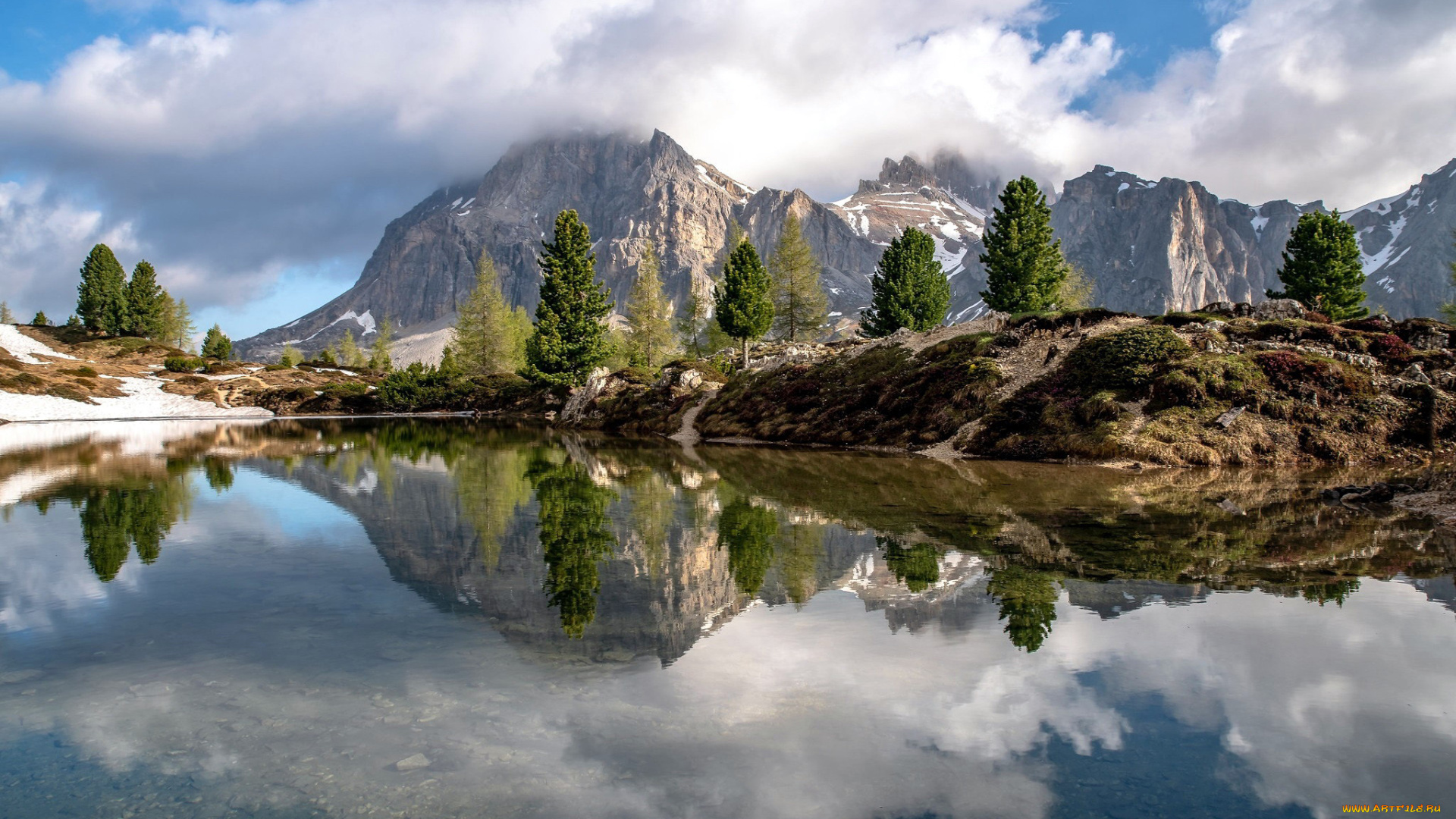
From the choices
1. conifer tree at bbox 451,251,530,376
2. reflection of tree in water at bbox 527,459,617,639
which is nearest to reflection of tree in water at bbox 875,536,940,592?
reflection of tree in water at bbox 527,459,617,639

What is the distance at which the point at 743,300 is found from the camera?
63.5 m

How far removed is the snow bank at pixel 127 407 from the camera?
6619 centimetres

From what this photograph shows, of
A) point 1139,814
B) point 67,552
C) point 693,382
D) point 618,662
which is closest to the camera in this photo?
point 1139,814

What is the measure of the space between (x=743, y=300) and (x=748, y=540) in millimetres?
51594

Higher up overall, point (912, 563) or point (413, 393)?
point (413, 393)

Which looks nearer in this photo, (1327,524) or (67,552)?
(67,552)

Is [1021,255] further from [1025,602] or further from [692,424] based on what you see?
[1025,602]

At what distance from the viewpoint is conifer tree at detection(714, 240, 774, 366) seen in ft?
209

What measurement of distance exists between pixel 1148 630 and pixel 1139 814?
4045 mm

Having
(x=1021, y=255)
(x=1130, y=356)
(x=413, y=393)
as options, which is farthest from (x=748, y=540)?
(x=413, y=393)

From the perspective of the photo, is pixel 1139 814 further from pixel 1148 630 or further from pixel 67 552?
pixel 67 552

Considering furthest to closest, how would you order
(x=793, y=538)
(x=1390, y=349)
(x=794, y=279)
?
(x=794, y=279), (x=1390, y=349), (x=793, y=538)

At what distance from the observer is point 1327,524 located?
569 inches

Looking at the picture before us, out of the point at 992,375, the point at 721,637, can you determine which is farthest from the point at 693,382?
the point at 721,637
